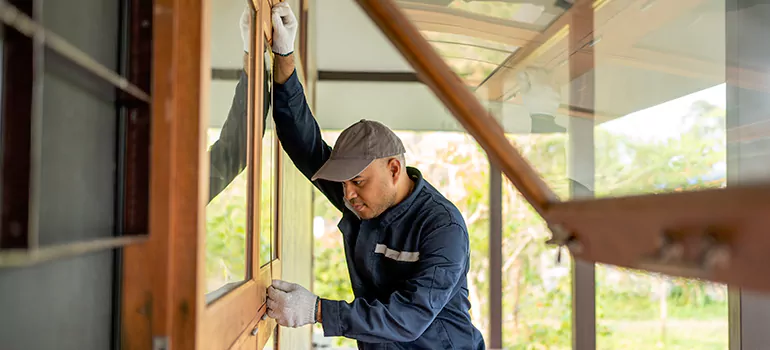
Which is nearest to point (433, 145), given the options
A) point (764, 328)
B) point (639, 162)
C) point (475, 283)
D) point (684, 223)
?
point (475, 283)

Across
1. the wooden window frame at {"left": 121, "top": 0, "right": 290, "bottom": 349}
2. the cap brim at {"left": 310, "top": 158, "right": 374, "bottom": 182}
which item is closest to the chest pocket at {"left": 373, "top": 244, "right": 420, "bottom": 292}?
the cap brim at {"left": 310, "top": 158, "right": 374, "bottom": 182}

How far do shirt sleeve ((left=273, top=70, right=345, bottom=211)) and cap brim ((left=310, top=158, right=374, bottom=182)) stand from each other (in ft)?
0.52

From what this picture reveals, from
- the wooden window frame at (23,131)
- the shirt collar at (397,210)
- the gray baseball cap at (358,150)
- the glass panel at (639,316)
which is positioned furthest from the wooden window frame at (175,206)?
the glass panel at (639,316)

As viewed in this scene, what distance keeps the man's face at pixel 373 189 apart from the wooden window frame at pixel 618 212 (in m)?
0.77

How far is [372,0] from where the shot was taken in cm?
113

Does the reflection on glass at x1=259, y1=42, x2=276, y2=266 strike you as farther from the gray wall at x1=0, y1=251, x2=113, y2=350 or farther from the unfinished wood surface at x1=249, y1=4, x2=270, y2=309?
the gray wall at x1=0, y1=251, x2=113, y2=350

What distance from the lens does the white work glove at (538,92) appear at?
1.12 meters

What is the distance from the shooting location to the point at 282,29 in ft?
5.59

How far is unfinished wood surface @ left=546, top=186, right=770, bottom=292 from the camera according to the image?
1.54 feet

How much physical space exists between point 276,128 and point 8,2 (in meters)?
1.46

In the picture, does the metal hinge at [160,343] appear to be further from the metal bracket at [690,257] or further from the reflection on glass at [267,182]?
the reflection on glass at [267,182]

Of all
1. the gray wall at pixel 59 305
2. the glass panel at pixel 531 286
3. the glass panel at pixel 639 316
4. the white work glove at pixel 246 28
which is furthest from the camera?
the glass panel at pixel 531 286

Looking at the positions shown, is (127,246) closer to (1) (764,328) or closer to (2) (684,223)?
(2) (684,223)

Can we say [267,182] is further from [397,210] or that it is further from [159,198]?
[159,198]
